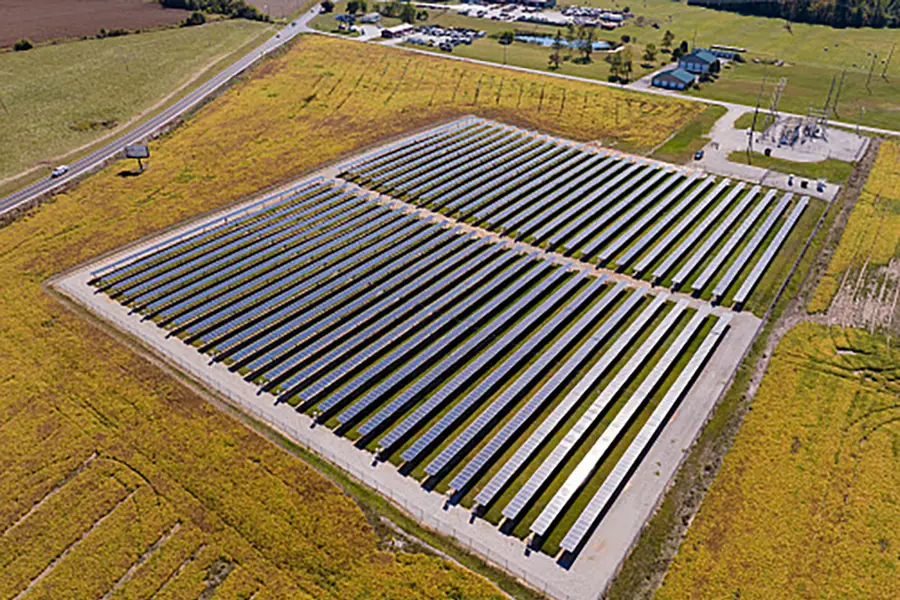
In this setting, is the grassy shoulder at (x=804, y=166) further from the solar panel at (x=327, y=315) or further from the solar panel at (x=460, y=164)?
the solar panel at (x=327, y=315)

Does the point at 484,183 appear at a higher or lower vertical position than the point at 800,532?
higher

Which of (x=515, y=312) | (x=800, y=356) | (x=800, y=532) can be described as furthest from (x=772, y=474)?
Result: (x=515, y=312)

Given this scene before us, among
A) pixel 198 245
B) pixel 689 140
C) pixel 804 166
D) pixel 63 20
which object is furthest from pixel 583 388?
pixel 63 20

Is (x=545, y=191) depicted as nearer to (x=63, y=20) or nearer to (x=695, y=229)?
(x=695, y=229)

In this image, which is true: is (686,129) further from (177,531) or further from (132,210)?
(177,531)

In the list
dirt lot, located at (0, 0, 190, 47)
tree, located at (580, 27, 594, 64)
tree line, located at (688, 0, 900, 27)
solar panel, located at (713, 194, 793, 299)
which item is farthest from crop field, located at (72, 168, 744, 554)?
tree line, located at (688, 0, 900, 27)

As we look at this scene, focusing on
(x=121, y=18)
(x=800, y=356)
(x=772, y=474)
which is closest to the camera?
(x=772, y=474)
